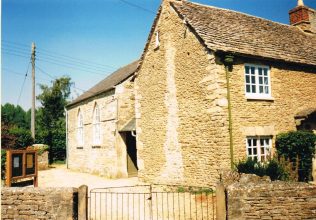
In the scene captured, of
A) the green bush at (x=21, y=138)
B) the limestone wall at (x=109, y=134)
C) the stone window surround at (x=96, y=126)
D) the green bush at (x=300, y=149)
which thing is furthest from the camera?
the stone window surround at (x=96, y=126)

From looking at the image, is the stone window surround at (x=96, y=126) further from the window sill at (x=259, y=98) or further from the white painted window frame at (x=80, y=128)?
the window sill at (x=259, y=98)

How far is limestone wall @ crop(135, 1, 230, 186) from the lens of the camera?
482 inches

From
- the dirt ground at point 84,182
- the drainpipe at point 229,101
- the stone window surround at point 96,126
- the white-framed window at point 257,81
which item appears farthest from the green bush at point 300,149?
the stone window surround at point 96,126

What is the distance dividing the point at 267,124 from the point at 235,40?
13.5ft

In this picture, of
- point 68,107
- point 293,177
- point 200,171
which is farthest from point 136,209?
point 68,107

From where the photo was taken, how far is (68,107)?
93.5 ft

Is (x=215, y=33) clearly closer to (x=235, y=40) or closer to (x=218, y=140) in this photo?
(x=235, y=40)

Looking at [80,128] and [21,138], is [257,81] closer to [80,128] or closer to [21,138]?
[80,128]

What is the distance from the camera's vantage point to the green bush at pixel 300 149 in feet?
41.7

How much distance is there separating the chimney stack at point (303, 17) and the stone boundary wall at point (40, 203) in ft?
61.5

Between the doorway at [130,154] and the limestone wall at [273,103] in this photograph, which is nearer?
the limestone wall at [273,103]

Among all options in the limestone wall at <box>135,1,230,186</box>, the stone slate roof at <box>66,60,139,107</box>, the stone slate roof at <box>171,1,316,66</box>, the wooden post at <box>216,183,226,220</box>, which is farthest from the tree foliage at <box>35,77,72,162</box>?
the wooden post at <box>216,183,226,220</box>

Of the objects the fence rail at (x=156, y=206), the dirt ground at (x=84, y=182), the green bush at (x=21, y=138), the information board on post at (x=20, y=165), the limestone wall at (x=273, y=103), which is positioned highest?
the limestone wall at (x=273, y=103)

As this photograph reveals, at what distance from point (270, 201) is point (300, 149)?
681 centimetres
